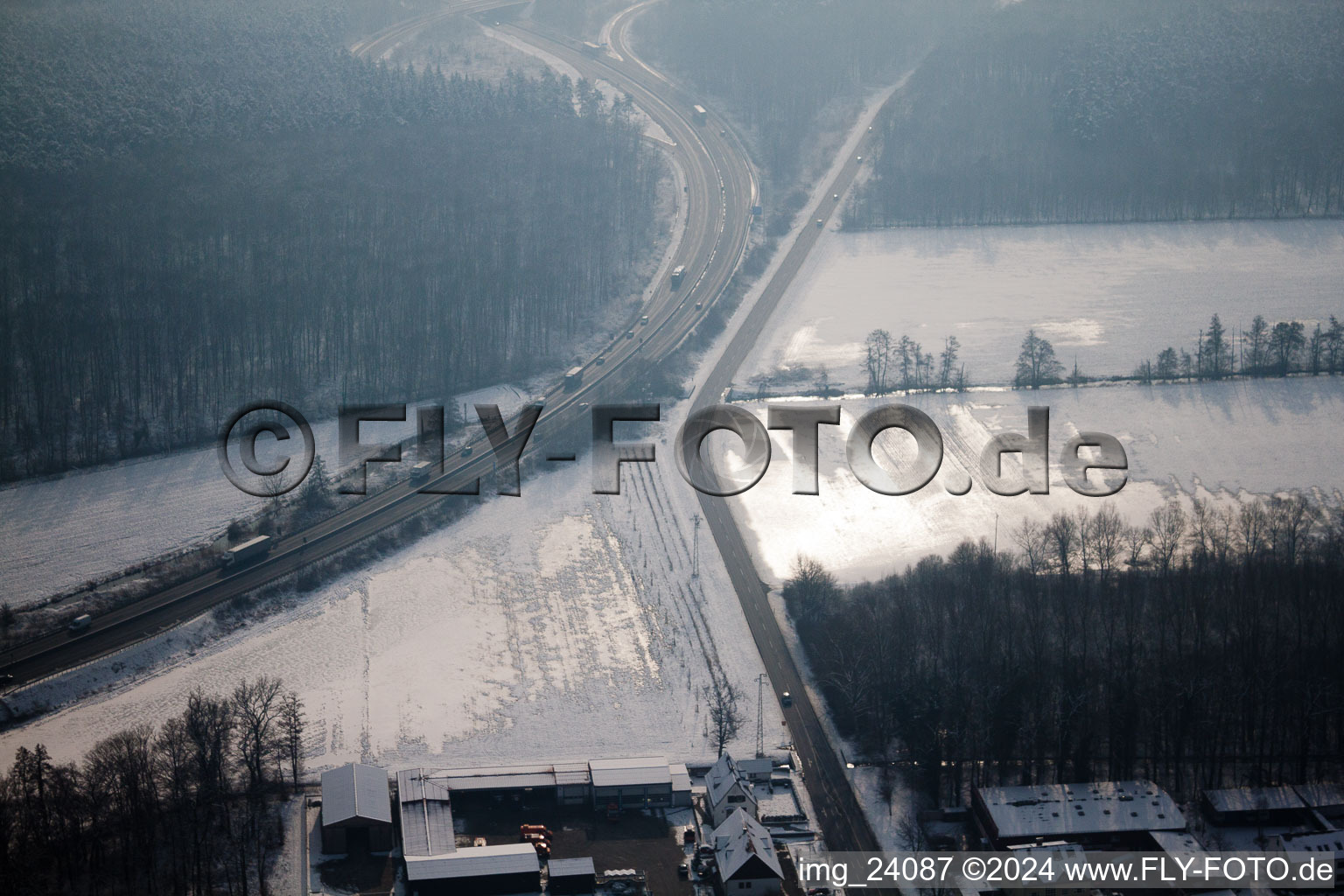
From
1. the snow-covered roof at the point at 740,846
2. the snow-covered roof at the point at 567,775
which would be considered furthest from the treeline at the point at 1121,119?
the snow-covered roof at the point at 740,846

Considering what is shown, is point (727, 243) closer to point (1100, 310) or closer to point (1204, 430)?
point (1100, 310)

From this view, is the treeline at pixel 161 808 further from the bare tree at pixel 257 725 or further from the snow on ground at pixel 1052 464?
the snow on ground at pixel 1052 464

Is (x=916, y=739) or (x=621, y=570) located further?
(x=621, y=570)

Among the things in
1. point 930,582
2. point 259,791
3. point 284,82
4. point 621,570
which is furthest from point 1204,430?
point 284,82

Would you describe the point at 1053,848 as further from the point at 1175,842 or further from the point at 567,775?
the point at 567,775

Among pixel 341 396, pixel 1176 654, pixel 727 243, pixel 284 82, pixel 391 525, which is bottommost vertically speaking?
pixel 1176 654

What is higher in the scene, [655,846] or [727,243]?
[727,243]

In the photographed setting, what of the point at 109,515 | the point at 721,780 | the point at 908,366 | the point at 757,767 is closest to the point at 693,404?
the point at 908,366

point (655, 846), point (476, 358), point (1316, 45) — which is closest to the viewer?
point (655, 846)
